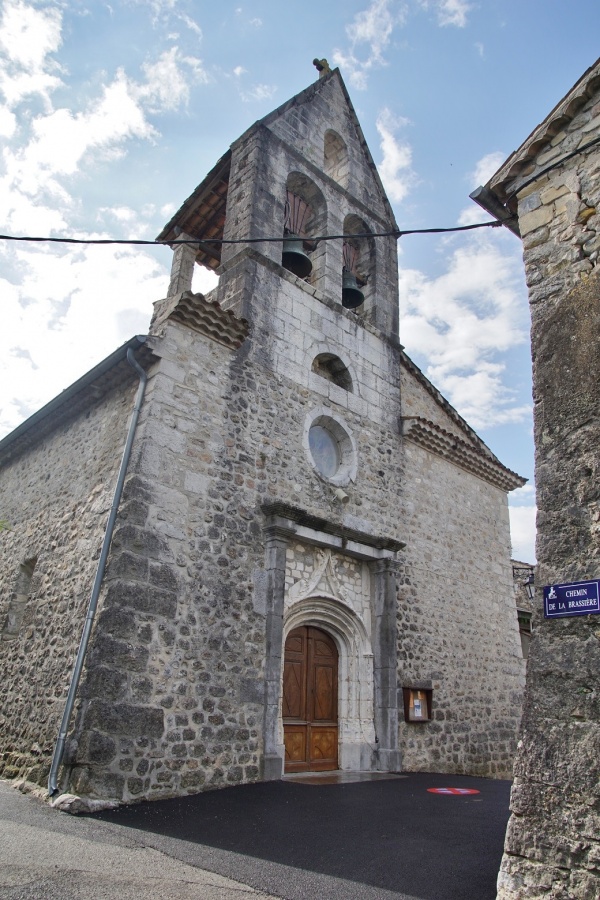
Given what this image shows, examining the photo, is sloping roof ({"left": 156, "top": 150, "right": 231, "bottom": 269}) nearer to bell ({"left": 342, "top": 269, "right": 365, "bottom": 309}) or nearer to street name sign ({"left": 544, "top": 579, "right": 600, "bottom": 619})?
bell ({"left": 342, "top": 269, "right": 365, "bottom": 309})

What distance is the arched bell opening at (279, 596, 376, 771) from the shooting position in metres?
8.14

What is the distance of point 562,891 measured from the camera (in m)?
3.02

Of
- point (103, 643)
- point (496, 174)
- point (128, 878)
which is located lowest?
point (128, 878)

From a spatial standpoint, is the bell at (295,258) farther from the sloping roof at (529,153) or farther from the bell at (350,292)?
the sloping roof at (529,153)

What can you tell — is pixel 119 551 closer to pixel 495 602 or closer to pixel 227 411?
pixel 227 411

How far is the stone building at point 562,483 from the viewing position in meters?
3.16

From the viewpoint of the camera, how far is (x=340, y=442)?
9.54 meters

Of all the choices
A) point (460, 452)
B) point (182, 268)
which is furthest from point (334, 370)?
point (182, 268)

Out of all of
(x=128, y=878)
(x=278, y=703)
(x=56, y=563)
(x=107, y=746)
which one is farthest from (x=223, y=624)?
(x=128, y=878)

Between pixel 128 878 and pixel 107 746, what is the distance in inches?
90.0

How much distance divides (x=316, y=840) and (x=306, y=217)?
31.4 feet

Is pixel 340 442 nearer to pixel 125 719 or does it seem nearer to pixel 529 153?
pixel 125 719

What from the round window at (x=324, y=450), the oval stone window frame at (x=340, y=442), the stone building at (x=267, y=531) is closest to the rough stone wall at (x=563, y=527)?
the stone building at (x=267, y=531)

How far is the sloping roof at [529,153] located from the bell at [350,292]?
558cm
